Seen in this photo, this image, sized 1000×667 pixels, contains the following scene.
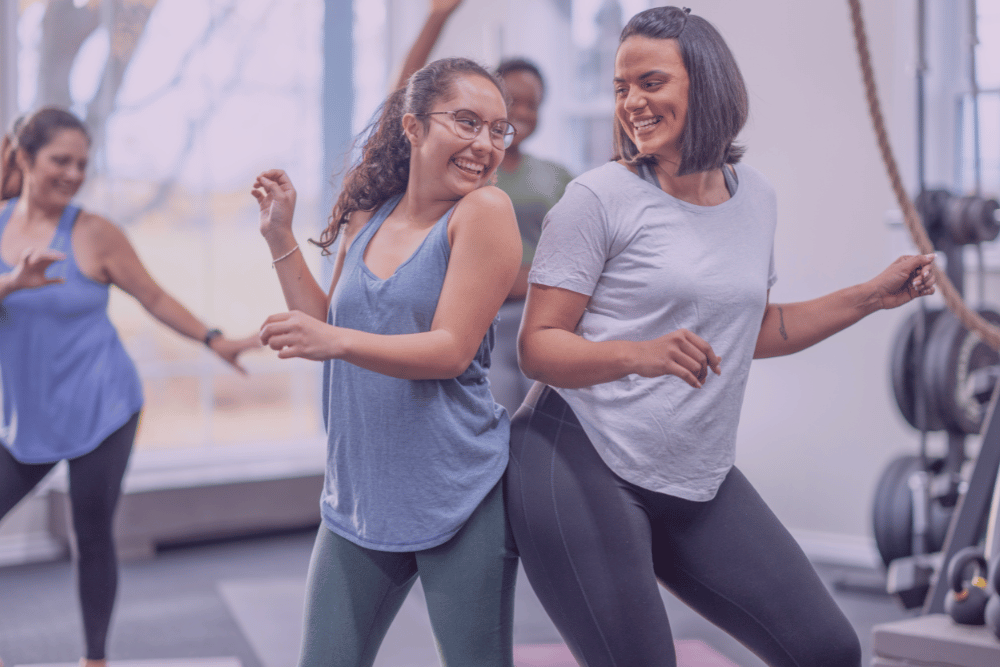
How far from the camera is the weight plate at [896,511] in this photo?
3330 millimetres

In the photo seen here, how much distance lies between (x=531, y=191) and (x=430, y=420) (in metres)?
1.59

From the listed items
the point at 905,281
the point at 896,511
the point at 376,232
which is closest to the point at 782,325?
the point at 905,281

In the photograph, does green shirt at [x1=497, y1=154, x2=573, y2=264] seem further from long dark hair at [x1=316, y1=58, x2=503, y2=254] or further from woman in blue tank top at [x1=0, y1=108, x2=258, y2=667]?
long dark hair at [x1=316, y1=58, x2=503, y2=254]

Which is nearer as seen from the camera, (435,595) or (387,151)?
(435,595)

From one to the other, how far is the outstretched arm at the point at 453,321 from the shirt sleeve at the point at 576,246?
6 cm

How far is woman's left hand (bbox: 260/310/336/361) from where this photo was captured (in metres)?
1.17

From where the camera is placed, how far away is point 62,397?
7.93 feet

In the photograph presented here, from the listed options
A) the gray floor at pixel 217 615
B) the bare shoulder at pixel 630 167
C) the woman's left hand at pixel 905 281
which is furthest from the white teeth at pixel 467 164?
the gray floor at pixel 217 615

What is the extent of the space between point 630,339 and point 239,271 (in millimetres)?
3480

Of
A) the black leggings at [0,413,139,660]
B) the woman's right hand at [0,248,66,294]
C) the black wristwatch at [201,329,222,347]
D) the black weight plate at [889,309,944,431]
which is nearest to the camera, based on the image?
the woman's right hand at [0,248,66,294]

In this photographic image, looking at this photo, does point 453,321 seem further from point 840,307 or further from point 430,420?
point 840,307

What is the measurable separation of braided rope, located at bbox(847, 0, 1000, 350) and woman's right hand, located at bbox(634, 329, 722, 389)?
0.65 meters

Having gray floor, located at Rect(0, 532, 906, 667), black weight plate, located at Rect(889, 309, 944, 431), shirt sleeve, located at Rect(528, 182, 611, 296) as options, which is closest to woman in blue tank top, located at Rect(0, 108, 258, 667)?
gray floor, located at Rect(0, 532, 906, 667)

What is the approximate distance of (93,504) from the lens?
2379 millimetres
